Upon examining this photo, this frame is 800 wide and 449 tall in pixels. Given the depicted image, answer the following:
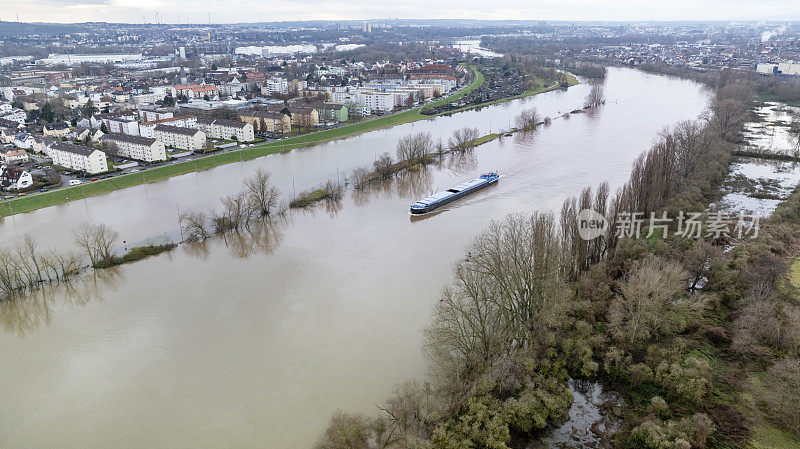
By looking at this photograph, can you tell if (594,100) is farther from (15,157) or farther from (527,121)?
(15,157)

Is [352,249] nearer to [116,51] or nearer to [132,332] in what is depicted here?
[132,332]

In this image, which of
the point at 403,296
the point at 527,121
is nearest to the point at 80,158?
the point at 403,296

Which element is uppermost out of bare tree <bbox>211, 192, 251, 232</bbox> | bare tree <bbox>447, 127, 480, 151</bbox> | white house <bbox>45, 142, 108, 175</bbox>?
white house <bbox>45, 142, 108, 175</bbox>

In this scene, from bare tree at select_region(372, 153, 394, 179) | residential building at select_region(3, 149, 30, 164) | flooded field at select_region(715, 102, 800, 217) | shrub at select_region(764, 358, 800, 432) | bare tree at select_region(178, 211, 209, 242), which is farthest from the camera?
residential building at select_region(3, 149, 30, 164)

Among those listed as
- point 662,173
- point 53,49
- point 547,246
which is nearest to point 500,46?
point 53,49

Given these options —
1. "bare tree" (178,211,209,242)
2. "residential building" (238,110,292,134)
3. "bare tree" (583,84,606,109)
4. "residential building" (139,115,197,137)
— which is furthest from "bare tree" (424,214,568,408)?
"bare tree" (583,84,606,109)

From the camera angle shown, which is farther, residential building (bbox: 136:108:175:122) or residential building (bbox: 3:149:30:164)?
residential building (bbox: 136:108:175:122)

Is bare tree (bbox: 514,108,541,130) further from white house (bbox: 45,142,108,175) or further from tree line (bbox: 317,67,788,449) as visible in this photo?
white house (bbox: 45,142,108,175)
